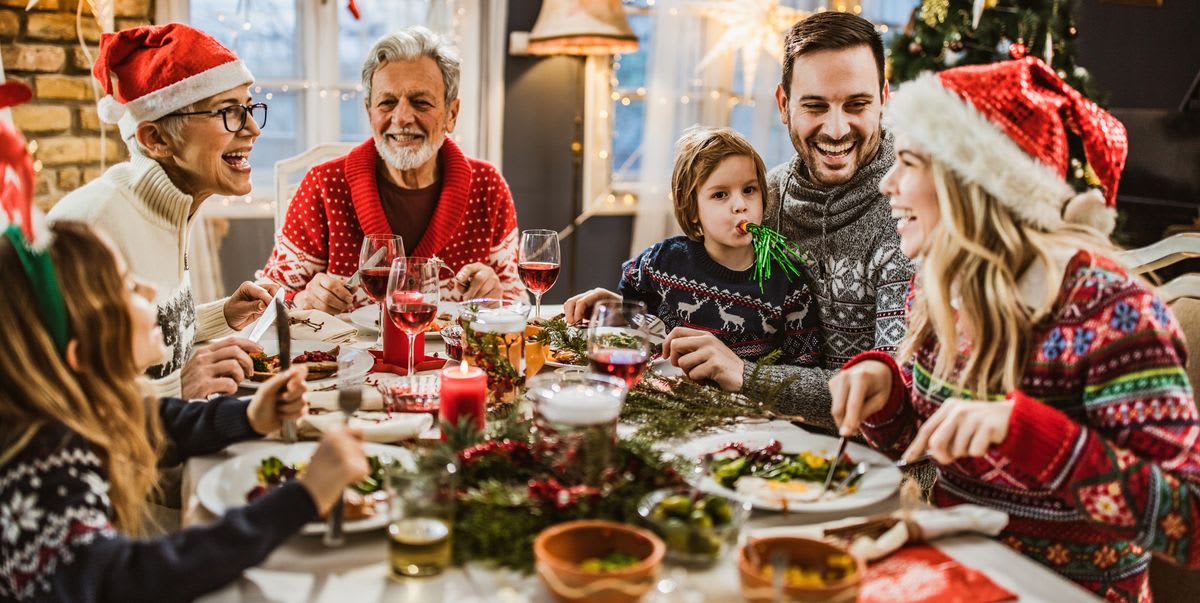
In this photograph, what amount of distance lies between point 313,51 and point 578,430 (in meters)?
3.49

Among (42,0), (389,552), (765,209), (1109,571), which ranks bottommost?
(1109,571)

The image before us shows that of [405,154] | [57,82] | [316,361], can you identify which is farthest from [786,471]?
[57,82]

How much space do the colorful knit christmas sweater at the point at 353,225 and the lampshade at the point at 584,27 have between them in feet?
4.12

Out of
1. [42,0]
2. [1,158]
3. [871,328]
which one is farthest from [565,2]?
[1,158]

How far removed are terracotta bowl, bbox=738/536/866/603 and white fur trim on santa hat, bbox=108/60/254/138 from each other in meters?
1.61

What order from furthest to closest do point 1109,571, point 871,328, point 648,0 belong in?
point 648,0, point 871,328, point 1109,571

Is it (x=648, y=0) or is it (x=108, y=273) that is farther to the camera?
(x=648, y=0)

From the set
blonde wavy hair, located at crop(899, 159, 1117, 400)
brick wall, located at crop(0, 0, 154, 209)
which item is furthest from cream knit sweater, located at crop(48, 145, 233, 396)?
brick wall, located at crop(0, 0, 154, 209)

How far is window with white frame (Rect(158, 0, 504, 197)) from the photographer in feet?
13.5

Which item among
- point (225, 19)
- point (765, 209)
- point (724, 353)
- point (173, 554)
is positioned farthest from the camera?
point (225, 19)

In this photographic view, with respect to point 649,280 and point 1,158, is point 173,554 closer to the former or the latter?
point 1,158

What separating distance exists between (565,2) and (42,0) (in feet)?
6.56

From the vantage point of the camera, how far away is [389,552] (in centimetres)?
108

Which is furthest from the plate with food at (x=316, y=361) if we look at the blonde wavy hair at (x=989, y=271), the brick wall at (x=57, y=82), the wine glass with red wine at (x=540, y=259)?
the brick wall at (x=57, y=82)
